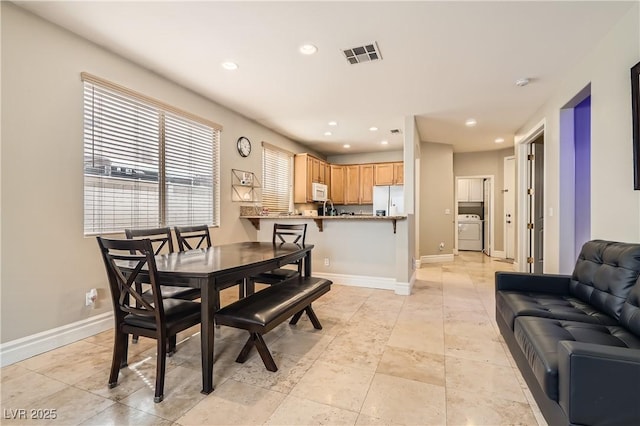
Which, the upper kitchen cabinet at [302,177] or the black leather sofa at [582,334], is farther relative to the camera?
the upper kitchen cabinet at [302,177]

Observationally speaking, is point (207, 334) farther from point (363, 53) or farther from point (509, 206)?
point (509, 206)

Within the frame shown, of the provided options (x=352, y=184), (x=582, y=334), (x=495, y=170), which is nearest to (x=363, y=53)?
(x=582, y=334)

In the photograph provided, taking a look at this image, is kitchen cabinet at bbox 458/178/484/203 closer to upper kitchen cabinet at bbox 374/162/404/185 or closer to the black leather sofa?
upper kitchen cabinet at bbox 374/162/404/185

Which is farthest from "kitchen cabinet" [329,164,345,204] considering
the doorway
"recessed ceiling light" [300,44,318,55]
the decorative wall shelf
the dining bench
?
the dining bench

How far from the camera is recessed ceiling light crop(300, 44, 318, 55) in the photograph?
2637 mm

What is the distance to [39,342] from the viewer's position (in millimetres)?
2270

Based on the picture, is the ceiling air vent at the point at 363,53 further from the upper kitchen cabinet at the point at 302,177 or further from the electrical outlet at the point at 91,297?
the upper kitchen cabinet at the point at 302,177

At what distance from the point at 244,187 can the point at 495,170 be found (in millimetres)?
6001

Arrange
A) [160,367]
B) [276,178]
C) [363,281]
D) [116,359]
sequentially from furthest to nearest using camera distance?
1. [276,178]
2. [363,281]
3. [116,359]
4. [160,367]

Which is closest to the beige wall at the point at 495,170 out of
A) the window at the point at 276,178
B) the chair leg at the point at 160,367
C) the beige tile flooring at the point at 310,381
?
the window at the point at 276,178

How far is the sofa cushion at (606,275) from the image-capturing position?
177cm

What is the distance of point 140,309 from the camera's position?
1782 millimetres

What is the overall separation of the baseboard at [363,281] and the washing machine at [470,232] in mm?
5219

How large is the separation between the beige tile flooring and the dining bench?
15 centimetres
